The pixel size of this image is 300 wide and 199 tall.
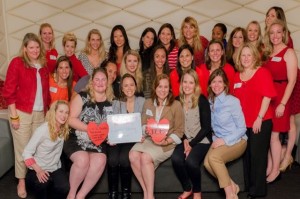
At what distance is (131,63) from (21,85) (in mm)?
1108

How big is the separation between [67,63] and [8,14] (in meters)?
2.03

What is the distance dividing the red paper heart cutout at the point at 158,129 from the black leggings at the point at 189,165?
0.19 metres

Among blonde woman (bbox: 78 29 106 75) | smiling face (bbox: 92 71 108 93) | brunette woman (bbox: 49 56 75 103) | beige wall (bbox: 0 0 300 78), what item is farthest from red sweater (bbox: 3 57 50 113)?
beige wall (bbox: 0 0 300 78)

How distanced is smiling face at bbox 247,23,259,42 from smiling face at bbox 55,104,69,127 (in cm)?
228

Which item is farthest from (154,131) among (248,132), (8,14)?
(8,14)

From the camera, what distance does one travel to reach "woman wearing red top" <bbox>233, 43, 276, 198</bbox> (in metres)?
3.88

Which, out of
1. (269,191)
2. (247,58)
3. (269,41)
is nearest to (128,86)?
(247,58)

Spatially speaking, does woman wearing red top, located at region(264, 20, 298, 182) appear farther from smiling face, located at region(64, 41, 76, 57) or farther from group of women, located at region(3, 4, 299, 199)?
smiling face, located at region(64, 41, 76, 57)

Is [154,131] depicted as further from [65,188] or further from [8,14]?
[8,14]

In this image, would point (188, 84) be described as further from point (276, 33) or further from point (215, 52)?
point (276, 33)

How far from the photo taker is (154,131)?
3.99 metres

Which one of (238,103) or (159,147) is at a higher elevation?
(238,103)

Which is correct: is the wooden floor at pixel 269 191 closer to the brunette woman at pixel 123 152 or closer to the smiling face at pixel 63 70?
the brunette woman at pixel 123 152

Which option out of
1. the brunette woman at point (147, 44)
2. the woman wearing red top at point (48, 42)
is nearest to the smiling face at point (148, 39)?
the brunette woman at point (147, 44)
